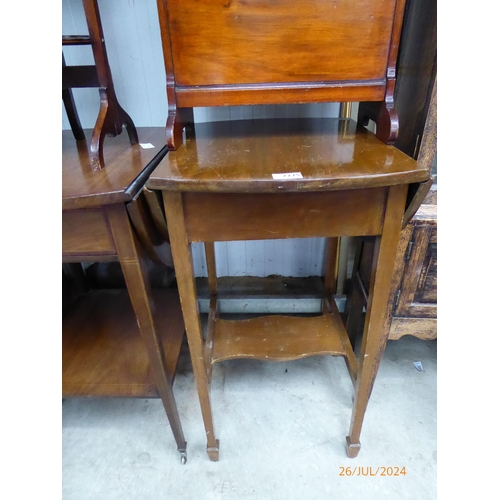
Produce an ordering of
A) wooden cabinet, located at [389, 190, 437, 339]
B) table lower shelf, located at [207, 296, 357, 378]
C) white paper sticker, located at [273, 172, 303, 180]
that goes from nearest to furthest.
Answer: white paper sticker, located at [273, 172, 303, 180] < wooden cabinet, located at [389, 190, 437, 339] < table lower shelf, located at [207, 296, 357, 378]

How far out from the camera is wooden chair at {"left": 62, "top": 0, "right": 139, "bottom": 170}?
2.57 ft

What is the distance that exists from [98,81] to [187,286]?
1.88ft

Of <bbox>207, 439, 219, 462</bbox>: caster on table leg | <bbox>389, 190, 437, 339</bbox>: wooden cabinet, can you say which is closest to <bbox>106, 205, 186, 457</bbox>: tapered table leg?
<bbox>207, 439, 219, 462</bbox>: caster on table leg

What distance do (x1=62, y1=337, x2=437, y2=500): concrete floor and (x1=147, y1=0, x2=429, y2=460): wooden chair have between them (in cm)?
51

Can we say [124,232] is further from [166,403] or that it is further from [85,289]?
[85,289]

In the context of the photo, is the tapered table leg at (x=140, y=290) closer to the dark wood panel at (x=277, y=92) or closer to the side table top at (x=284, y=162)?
the side table top at (x=284, y=162)

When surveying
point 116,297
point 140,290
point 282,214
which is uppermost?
point 282,214

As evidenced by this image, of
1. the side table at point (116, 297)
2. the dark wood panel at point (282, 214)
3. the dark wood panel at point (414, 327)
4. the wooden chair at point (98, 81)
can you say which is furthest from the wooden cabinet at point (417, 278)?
the wooden chair at point (98, 81)

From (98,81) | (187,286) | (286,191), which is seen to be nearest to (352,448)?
(187,286)

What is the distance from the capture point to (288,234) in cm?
71

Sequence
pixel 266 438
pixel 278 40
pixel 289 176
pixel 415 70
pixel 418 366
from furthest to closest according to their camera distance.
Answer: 1. pixel 418 366
2. pixel 266 438
3. pixel 415 70
4. pixel 278 40
5. pixel 289 176

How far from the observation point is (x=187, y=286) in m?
0.78

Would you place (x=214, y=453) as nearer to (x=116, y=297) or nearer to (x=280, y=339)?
(x=280, y=339)

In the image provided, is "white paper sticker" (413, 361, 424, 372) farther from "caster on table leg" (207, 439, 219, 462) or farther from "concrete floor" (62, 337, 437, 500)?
"caster on table leg" (207, 439, 219, 462)
